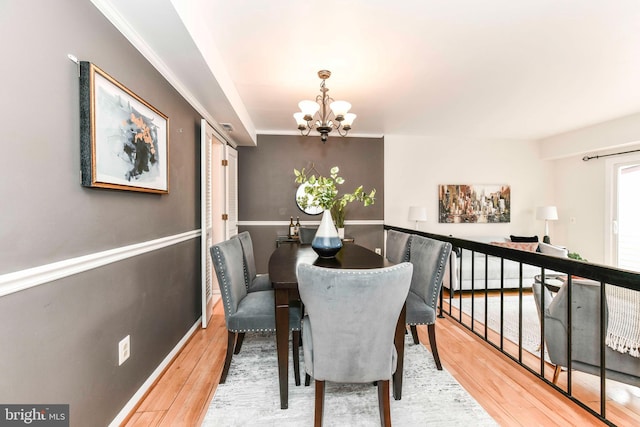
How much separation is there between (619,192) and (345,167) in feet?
13.8

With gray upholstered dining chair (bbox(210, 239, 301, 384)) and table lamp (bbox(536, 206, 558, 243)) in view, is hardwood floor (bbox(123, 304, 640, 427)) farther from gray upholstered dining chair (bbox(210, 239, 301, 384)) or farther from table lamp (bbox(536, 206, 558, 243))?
table lamp (bbox(536, 206, 558, 243))

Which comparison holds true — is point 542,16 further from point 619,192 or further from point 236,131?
point 619,192

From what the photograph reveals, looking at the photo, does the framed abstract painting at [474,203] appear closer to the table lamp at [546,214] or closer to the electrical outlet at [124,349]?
the table lamp at [546,214]

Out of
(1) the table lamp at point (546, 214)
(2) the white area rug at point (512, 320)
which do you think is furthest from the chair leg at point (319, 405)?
(1) the table lamp at point (546, 214)

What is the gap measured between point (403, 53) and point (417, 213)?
286cm

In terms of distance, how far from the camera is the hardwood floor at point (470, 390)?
1.57 meters

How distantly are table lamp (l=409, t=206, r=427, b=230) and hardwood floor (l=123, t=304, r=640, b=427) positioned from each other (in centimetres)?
239

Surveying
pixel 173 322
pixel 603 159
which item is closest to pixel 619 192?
pixel 603 159

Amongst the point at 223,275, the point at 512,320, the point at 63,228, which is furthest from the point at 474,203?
the point at 63,228

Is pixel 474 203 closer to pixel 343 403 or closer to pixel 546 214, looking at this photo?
pixel 546 214

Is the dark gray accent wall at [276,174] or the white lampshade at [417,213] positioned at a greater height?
the dark gray accent wall at [276,174]

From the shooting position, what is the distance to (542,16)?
1.86m

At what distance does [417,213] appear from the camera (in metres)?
4.68

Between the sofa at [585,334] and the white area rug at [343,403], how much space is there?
67 cm
